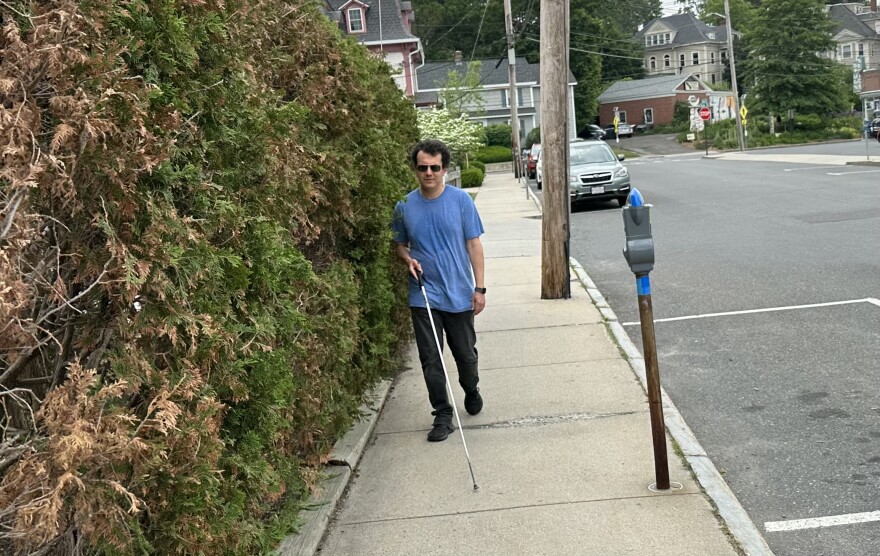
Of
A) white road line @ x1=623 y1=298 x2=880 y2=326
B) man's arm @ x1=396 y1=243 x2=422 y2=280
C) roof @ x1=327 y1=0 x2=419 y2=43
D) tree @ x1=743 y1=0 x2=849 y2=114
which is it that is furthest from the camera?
tree @ x1=743 y1=0 x2=849 y2=114

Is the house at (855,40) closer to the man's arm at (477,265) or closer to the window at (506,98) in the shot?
the window at (506,98)

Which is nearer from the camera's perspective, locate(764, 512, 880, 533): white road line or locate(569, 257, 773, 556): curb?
locate(569, 257, 773, 556): curb

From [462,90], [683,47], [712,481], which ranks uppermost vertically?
[683,47]

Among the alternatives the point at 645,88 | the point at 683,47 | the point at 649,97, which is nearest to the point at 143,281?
the point at 649,97

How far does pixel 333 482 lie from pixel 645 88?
96.8 meters

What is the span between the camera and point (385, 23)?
2051 inches

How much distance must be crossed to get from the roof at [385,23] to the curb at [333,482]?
45920mm

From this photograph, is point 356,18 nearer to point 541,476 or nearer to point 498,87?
point 498,87

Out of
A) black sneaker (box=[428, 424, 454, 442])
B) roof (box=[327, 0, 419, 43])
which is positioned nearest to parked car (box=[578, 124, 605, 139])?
roof (box=[327, 0, 419, 43])

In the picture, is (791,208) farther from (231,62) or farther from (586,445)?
(231,62)

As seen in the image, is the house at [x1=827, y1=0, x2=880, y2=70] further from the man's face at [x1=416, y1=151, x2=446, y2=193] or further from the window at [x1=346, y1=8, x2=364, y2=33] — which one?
the man's face at [x1=416, y1=151, x2=446, y2=193]

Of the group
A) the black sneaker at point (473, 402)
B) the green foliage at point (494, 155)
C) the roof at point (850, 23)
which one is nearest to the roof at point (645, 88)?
the roof at point (850, 23)

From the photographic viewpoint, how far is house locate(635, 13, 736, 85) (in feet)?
367

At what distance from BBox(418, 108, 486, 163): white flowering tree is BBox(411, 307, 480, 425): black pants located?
28.4m
